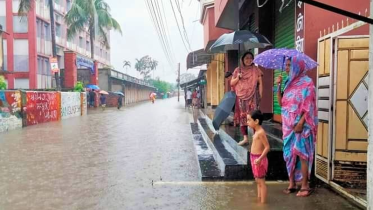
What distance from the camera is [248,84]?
19.3 ft

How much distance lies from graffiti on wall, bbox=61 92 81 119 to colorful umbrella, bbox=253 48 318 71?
17.5 m

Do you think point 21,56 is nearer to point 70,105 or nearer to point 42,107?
point 70,105

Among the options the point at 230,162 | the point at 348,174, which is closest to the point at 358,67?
the point at 348,174

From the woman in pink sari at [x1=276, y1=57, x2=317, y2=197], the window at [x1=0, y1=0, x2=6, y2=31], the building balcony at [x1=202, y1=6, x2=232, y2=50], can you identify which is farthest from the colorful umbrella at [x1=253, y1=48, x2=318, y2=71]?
the window at [x1=0, y1=0, x2=6, y2=31]

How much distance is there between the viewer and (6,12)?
32.0m

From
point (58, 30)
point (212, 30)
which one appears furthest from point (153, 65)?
point (212, 30)

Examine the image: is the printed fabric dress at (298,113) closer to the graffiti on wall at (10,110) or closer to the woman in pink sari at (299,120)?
the woman in pink sari at (299,120)

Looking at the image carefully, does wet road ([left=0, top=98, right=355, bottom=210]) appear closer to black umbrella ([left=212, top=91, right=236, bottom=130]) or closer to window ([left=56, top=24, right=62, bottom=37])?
black umbrella ([left=212, top=91, right=236, bottom=130])

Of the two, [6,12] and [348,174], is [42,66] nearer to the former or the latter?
[6,12]

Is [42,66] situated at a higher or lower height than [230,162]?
higher

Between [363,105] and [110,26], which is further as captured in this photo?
[110,26]

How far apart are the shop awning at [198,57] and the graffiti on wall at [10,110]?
9.63 meters

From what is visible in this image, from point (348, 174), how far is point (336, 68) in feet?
4.23

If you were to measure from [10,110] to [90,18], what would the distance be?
2340 cm
